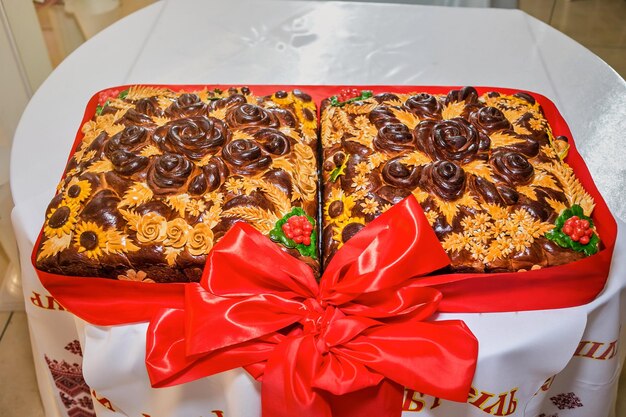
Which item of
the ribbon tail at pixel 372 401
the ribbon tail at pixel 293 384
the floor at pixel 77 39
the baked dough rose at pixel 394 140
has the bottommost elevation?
the floor at pixel 77 39

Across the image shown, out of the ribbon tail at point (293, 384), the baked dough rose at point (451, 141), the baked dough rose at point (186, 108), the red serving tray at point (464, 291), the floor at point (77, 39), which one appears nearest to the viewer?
the ribbon tail at point (293, 384)

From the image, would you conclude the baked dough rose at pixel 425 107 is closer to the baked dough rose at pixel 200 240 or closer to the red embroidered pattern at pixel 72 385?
the baked dough rose at pixel 200 240

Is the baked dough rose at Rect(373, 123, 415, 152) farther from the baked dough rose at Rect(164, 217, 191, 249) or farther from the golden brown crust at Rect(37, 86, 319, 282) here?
the baked dough rose at Rect(164, 217, 191, 249)

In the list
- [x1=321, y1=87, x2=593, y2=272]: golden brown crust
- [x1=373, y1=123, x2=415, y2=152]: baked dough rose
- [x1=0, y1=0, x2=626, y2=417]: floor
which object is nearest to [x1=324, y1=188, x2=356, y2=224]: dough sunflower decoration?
[x1=321, y1=87, x2=593, y2=272]: golden brown crust

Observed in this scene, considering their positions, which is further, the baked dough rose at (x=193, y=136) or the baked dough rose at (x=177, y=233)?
the baked dough rose at (x=193, y=136)

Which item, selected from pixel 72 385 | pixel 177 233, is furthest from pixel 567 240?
pixel 72 385

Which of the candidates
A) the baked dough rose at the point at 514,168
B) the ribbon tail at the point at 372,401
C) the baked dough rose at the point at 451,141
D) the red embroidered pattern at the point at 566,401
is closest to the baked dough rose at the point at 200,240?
the ribbon tail at the point at 372,401

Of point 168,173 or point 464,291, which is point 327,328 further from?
point 168,173
